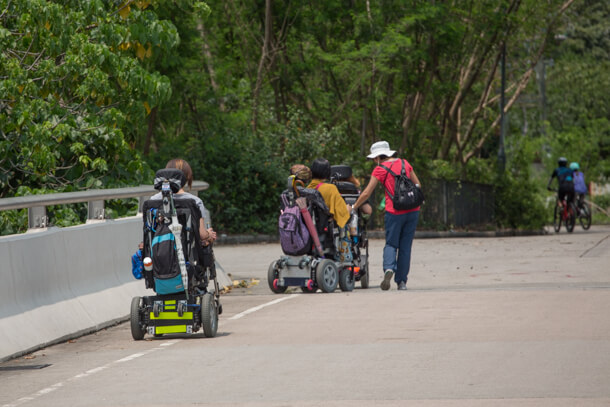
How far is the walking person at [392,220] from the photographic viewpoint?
14.5 meters

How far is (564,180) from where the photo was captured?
32031 millimetres

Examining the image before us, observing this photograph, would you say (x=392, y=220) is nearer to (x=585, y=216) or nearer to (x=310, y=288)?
(x=310, y=288)

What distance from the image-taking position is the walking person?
47.4 feet

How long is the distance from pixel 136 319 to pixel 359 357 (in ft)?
7.77

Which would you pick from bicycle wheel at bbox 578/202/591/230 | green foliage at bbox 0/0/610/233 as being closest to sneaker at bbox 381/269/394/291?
green foliage at bbox 0/0/610/233

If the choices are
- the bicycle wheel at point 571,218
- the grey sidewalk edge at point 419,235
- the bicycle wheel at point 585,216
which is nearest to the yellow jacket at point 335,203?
the grey sidewalk edge at point 419,235

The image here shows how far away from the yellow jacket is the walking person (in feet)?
0.99

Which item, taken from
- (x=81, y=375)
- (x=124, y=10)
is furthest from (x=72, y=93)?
(x=81, y=375)

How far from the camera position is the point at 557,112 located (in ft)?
222

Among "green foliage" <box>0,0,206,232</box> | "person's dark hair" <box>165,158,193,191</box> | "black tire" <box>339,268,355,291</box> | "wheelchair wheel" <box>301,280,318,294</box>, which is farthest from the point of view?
"green foliage" <box>0,0,206,232</box>

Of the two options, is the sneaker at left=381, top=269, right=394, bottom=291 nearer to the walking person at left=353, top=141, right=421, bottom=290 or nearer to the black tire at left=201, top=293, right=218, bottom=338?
the walking person at left=353, top=141, right=421, bottom=290

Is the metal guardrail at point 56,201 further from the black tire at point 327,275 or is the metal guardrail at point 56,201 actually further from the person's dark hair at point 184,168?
the black tire at point 327,275

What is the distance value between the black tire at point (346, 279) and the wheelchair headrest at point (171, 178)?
4.77m

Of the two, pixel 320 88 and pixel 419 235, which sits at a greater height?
pixel 320 88
